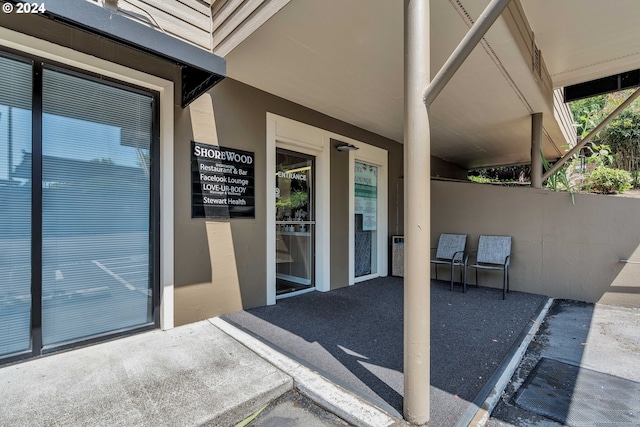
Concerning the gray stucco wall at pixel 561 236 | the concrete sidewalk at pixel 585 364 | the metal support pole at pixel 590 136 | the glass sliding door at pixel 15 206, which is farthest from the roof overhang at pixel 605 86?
the glass sliding door at pixel 15 206

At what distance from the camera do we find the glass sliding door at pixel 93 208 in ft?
8.17

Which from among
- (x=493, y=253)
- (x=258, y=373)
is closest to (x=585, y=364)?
(x=493, y=253)

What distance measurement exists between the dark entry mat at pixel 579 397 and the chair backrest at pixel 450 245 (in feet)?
9.45

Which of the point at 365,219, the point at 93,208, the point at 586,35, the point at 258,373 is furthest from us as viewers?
the point at 365,219

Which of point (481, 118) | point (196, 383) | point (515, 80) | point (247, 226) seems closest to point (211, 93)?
point (247, 226)

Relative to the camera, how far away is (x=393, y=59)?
3098 mm

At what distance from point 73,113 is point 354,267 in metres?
4.23

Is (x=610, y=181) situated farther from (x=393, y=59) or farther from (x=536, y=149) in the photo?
(x=393, y=59)

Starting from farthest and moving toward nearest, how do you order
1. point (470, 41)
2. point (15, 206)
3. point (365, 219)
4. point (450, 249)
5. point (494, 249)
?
point (365, 219) < point (450, 249) < point (494, 249) < point (15, 206) < point (470, 41)

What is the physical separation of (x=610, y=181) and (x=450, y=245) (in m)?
2.40

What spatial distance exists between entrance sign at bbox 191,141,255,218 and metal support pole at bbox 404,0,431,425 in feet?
7.63

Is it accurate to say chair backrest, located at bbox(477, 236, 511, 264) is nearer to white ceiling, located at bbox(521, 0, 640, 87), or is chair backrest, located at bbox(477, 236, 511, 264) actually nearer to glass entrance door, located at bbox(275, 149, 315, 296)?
white ceiling, located at bbox(521, 0, 640, 87)

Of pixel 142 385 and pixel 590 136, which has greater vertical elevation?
pixel 590 136

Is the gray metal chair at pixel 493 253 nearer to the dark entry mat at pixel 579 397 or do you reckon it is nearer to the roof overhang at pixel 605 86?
the dark entry mat at pixel 579 397
